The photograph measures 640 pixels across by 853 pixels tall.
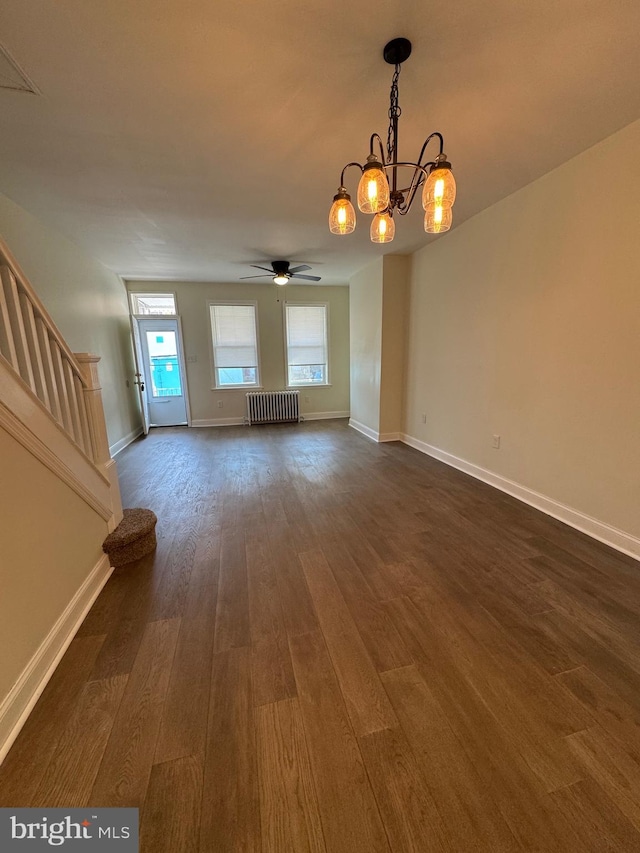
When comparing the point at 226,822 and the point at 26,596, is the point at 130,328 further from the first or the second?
the point at 226,822

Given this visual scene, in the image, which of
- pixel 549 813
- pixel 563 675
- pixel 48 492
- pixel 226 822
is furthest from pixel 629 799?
pixel 48 492

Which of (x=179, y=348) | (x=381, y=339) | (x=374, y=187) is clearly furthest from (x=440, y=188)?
(x=179, y=348)

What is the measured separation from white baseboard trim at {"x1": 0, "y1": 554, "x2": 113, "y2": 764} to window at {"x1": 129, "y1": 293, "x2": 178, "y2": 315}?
542cm

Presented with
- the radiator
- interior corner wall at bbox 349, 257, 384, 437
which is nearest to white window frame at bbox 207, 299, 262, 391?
the radiator

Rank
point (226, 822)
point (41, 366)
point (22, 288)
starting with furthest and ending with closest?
1. point (41, 366)
2. point (22, 288)
3. point (226, 822)

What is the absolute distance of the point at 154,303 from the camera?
245 inches

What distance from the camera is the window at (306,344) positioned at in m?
6.58

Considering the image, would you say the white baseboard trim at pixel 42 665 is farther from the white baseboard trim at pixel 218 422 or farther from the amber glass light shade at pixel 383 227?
the white baseboard trim at pixel 218 422

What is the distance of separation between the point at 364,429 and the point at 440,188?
4295 millimetres

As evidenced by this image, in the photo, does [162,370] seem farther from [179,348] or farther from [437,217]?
[437,217]

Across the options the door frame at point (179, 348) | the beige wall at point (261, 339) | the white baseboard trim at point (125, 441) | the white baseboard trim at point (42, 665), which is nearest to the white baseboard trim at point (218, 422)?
the beige wall at point (261, 339)

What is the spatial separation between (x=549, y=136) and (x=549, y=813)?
10.9ft

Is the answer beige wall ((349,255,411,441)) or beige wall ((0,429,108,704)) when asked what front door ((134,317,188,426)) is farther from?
beige wall ((0,429,108,704))

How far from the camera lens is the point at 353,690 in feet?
4.40
